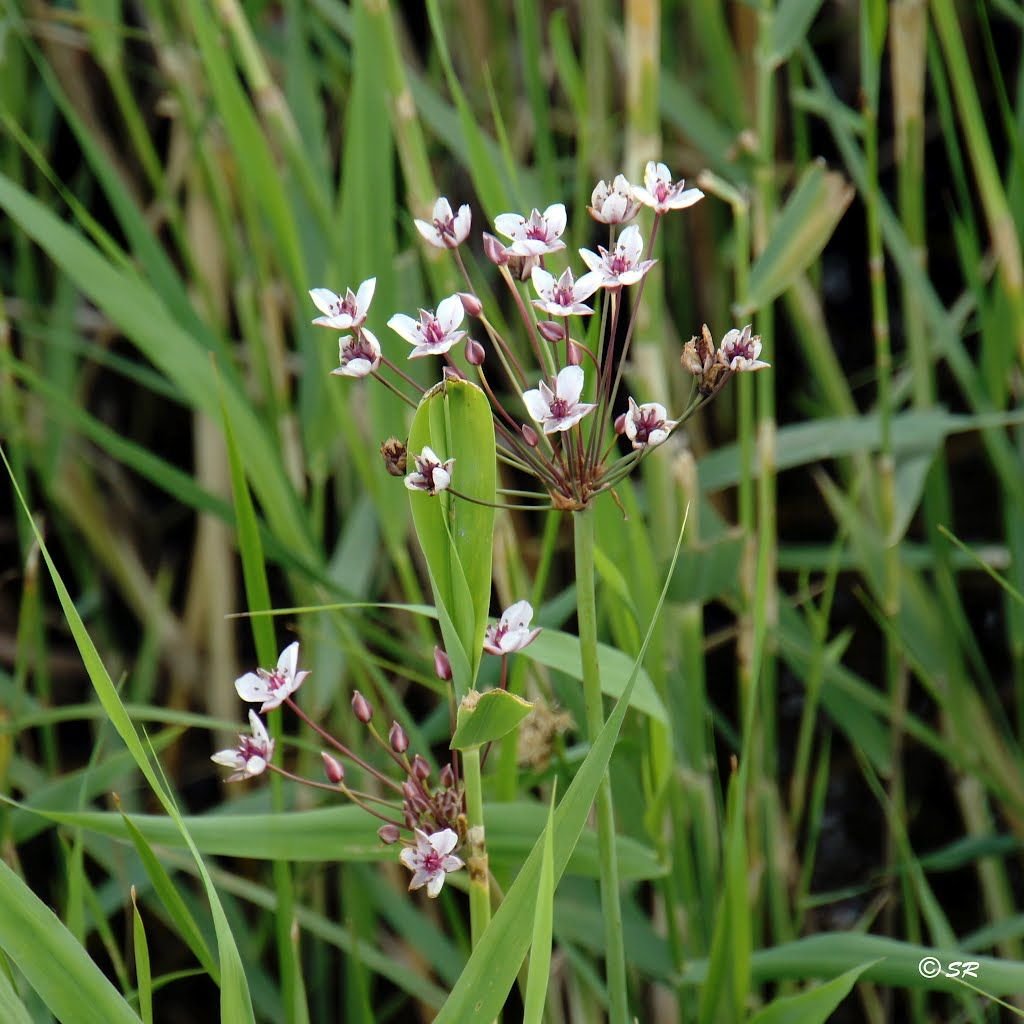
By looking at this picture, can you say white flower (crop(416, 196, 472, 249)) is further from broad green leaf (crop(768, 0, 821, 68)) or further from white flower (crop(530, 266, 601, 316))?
broad green leaf (crop(768, 0, 821, 68))

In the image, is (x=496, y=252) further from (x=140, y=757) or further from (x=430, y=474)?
(x=140, y=757)

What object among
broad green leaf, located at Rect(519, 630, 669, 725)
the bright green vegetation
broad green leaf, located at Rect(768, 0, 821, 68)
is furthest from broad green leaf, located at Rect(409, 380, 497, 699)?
broad green leaf, located at Rect(768, 0, 821, 68)

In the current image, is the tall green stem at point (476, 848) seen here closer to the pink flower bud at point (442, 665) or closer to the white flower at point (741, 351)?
the pink flower bud at point (442, 665)

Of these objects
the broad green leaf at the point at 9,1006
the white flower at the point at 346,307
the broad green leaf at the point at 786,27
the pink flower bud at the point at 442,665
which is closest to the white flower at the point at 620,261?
the white flower at the point at 346,307

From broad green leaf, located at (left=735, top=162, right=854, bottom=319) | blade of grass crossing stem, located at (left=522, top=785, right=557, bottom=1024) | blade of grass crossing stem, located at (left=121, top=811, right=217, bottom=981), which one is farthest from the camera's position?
broad green leaf, located at (left=735, top=162, right=854, bottom=319)

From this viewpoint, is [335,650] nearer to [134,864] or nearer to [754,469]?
[134,864]

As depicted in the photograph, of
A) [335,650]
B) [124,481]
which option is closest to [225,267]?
[124,481]

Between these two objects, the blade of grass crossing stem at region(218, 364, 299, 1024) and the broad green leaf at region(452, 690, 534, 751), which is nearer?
the broad green leaf at region(452, 690, 534, 751)
